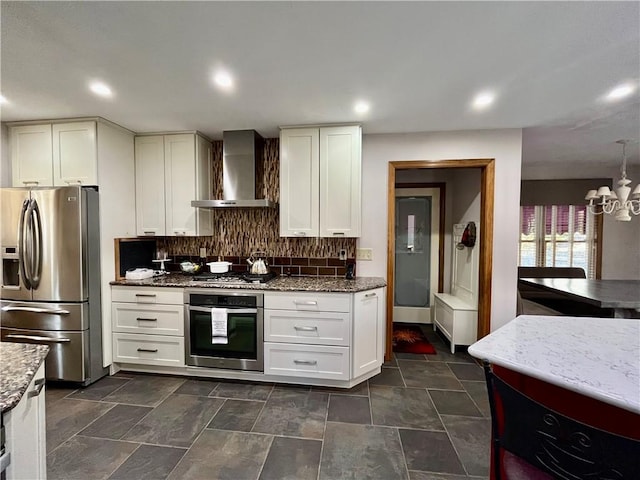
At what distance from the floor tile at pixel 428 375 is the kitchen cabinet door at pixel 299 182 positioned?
1.66 m

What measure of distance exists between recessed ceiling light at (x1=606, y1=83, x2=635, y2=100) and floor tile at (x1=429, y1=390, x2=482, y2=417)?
2606mm

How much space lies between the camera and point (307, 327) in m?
2.54

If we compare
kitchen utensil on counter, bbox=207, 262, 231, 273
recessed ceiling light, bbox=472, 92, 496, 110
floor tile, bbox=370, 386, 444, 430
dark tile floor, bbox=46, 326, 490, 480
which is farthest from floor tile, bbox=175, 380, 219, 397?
recessed ceiling light, bbox=472, 92, 496, 110

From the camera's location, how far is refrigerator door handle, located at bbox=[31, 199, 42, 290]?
96.7 inches

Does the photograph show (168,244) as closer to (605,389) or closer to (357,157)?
(357,157)

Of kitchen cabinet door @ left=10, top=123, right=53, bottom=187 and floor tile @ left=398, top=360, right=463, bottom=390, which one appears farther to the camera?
kitchen cabinet door @ left=10, top=123, right=53, bottom=187

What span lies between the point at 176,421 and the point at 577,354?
7.95ft

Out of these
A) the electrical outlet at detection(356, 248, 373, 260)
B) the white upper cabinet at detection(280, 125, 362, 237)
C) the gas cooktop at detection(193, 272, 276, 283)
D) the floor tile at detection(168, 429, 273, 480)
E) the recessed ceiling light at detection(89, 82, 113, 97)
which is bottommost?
the floor tile at detection(168, 429, 273, 480)

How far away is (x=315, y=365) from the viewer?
8.31 feet

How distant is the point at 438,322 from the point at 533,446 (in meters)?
3.31

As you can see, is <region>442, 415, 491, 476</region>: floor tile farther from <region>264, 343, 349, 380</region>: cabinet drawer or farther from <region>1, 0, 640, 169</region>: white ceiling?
<region>1, 0, 640, 169</region>: white ceiling

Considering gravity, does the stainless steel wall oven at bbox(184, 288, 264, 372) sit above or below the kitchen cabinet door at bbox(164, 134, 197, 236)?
below

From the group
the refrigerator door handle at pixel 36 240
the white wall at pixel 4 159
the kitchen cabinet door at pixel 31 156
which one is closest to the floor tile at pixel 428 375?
the refrigerator door handle at pixel 36 240

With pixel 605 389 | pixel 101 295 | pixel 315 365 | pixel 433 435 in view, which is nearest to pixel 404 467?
pixel 433 435
